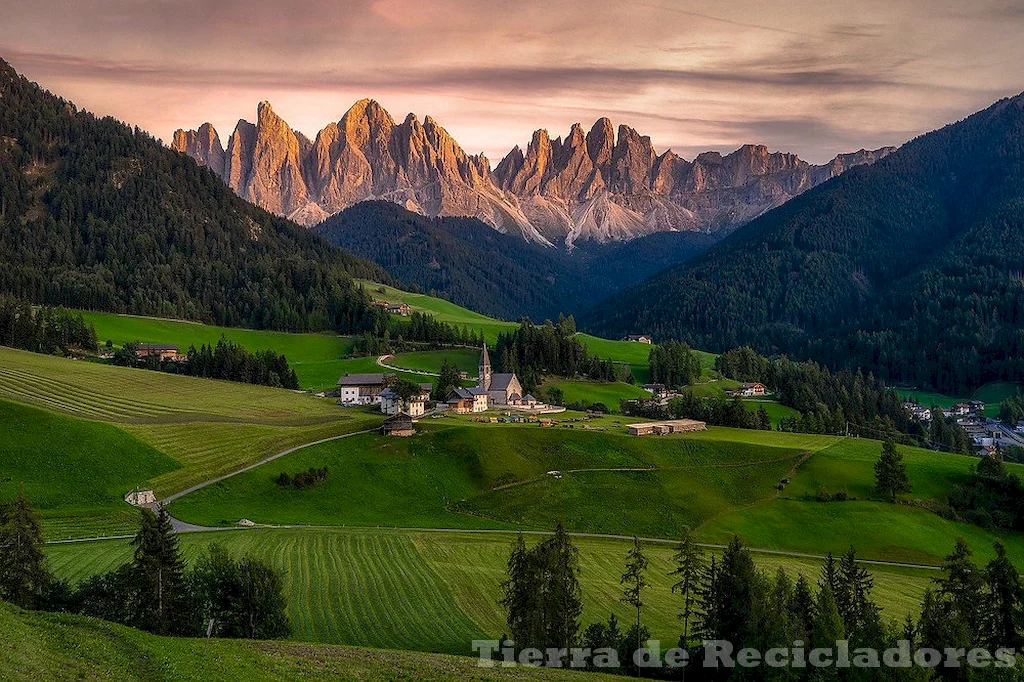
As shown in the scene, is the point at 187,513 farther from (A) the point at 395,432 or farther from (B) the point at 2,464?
(A) the point at 395,432

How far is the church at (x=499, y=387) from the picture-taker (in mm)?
143125

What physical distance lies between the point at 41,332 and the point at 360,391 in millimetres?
66840

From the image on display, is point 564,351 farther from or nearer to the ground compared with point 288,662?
farther from the ground

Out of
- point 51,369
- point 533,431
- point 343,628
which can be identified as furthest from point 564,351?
point 343,628

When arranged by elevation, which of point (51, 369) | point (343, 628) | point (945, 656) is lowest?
point (343, 628)

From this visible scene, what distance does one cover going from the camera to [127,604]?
5084cm

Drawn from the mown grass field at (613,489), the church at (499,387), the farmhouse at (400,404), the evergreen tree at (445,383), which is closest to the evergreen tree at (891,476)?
the mown grass field at (613,489)

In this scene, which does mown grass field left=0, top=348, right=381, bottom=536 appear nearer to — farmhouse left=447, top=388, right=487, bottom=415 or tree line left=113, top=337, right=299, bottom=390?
tree line left=113, top=337, right=299, bottom=390

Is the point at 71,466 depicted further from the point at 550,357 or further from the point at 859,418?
the point at 859,418

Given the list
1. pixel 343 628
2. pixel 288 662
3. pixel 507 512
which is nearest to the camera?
pixel 288 662

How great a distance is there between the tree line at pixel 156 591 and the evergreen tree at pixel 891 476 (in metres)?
78.1

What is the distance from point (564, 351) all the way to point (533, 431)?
6725 centimetres

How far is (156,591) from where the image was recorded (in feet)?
162

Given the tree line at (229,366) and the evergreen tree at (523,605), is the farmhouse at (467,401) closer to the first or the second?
the tree line at (229,366)
